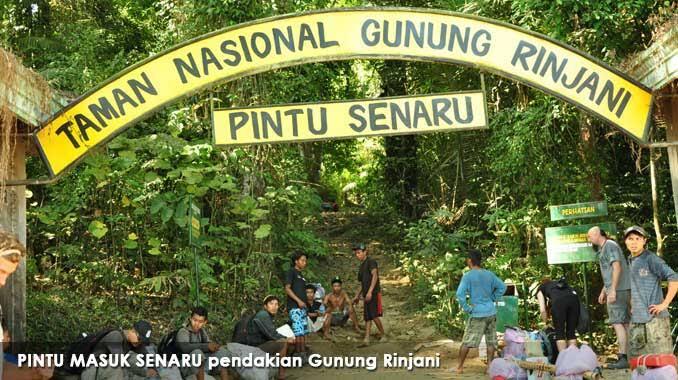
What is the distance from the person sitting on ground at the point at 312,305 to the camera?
1225 cm

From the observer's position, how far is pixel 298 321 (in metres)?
11.0

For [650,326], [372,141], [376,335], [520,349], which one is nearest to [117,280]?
[376,335]

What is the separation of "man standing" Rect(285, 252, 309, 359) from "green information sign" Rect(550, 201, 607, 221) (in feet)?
11.7

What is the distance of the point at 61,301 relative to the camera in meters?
11.9

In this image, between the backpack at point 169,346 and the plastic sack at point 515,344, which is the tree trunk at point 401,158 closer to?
the plastic sack at point 515,344

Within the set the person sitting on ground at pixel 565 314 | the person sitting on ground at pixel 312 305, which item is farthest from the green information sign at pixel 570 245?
the person sitting on ground at pixel 312 305

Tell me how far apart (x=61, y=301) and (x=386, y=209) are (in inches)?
404

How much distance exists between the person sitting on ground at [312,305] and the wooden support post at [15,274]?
4865mm

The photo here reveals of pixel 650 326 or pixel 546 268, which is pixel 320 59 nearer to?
pixel 650 326

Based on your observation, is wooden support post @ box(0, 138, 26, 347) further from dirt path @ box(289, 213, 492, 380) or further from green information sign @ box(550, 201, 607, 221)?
green information sign @ box(550, 201, 607, 221)

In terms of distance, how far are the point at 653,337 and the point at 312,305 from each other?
5766 millimetres

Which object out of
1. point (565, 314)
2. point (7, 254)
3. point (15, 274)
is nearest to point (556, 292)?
point (565, 314)

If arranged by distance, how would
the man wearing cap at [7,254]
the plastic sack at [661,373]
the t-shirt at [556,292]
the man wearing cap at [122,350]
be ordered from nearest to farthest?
the plastic sack at [661,373] → the man wearing cap at [7,254] → the man wearing cap at [122,350] → the t-shirt at [556,292]

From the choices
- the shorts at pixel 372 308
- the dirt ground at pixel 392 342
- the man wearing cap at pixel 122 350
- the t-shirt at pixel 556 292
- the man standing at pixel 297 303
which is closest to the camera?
the man wearing cap at pixel 122 350
